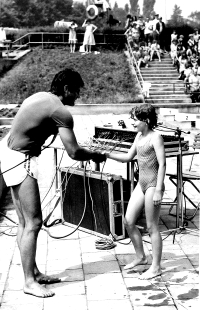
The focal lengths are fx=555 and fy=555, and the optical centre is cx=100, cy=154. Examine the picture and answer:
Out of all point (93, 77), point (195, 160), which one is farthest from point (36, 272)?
point (93, 77)

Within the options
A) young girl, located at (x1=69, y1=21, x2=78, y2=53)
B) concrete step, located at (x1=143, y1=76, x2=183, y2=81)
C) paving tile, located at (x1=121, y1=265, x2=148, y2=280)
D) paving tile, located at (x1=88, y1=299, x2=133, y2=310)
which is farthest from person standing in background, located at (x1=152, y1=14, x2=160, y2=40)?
paving tile, located at (x1=88, y1=299, x2=133, y2=310)

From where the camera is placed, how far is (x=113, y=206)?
6.35m

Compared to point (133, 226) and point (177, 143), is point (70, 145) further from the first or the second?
point (177, 143)

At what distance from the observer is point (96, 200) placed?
654cm

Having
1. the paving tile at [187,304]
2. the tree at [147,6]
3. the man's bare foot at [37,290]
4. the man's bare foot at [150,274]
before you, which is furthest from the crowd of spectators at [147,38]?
the tree at [147,6]

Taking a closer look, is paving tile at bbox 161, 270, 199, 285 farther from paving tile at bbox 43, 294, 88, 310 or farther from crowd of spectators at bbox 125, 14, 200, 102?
crowd of spectators at bbox 125, 14, 200, 102

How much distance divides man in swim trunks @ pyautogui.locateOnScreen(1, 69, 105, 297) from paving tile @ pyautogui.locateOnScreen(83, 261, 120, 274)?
728mm

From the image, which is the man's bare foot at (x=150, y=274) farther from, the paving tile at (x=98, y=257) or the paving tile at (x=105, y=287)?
the paving tile at (x=98, y=257)

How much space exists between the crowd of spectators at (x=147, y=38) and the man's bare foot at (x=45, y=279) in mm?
25435

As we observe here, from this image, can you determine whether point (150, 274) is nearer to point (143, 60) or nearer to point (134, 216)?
point (134, 216)

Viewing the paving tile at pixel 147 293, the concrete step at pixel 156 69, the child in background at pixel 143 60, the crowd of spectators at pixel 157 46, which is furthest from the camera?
the child in background at pixel 143 60

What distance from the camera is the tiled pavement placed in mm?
4770

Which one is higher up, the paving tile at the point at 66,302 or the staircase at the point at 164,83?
the paving tile at the point at 66,302

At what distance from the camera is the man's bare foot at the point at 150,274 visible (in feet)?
17.3
